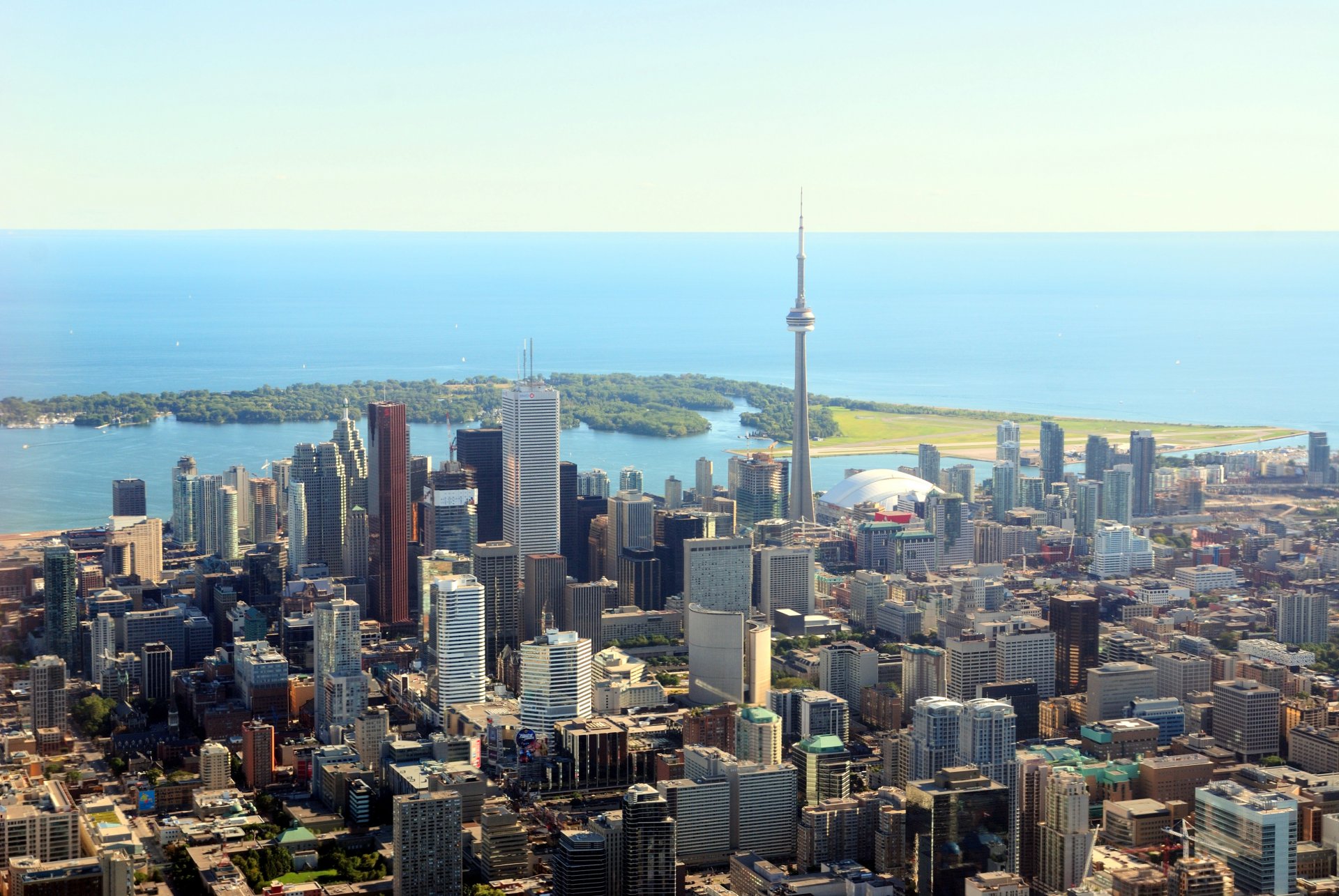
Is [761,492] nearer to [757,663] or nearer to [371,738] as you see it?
[757,663]

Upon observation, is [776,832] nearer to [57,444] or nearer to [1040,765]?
[1040,765]

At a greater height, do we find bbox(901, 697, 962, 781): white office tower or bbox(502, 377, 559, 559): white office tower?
bbox(502, 377, 559, 559): white office tower

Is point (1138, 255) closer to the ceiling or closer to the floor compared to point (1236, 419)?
closer to the ceiling

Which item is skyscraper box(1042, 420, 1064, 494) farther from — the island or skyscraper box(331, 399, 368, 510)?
skyscraper box(331, 399, 368, 510)

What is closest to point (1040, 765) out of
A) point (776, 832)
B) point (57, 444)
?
point (776, 832)

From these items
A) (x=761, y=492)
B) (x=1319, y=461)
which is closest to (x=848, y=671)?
(x=761, y=492)

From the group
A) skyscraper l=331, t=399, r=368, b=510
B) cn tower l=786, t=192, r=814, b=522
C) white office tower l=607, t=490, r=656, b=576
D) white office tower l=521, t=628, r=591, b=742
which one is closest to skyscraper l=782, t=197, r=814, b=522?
cn tower l=786, t=192, r=814, b=522

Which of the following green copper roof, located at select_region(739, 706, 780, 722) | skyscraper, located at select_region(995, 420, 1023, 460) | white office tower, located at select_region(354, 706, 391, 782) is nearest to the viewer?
green copper roof, located at select_region(739, 706, 780, 722)
